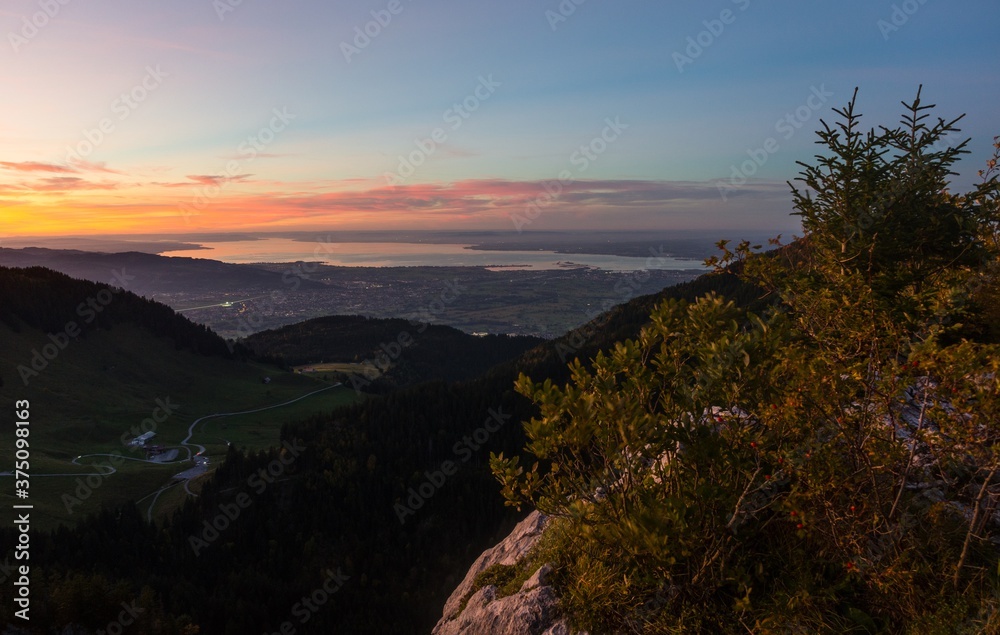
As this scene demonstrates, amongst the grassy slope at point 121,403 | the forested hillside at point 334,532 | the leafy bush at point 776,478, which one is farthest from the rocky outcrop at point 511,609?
the grassy slope at point 121,403

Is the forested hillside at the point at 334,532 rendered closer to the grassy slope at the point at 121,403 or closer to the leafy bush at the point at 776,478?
the grassy slope at the point at 121,403

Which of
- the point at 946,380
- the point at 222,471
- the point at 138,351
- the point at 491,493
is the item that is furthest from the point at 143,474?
the point at 946,380

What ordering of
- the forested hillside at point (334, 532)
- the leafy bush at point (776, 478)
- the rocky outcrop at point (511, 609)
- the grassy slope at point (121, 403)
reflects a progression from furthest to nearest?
the grassy slope at point (121, 403) < the forested hillside at point (334, 532) < the rocky outcrop at point (511, 609) < the leafy bush at point (776, 478)

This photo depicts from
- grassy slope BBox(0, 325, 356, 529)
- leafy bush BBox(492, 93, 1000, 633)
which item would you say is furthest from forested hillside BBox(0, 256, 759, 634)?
leafy bush BBox(492, 93, 1000, 633)

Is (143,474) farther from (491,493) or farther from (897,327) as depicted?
(897,327)

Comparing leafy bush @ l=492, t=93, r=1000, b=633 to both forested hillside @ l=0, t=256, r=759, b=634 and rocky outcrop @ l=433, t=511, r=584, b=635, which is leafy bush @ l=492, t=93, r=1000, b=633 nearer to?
rocky outcrop @ l=433, t=511, r=584, b=635

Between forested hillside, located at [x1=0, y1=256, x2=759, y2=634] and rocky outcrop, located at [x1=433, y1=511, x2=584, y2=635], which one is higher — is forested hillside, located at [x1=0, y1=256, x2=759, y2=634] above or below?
below
